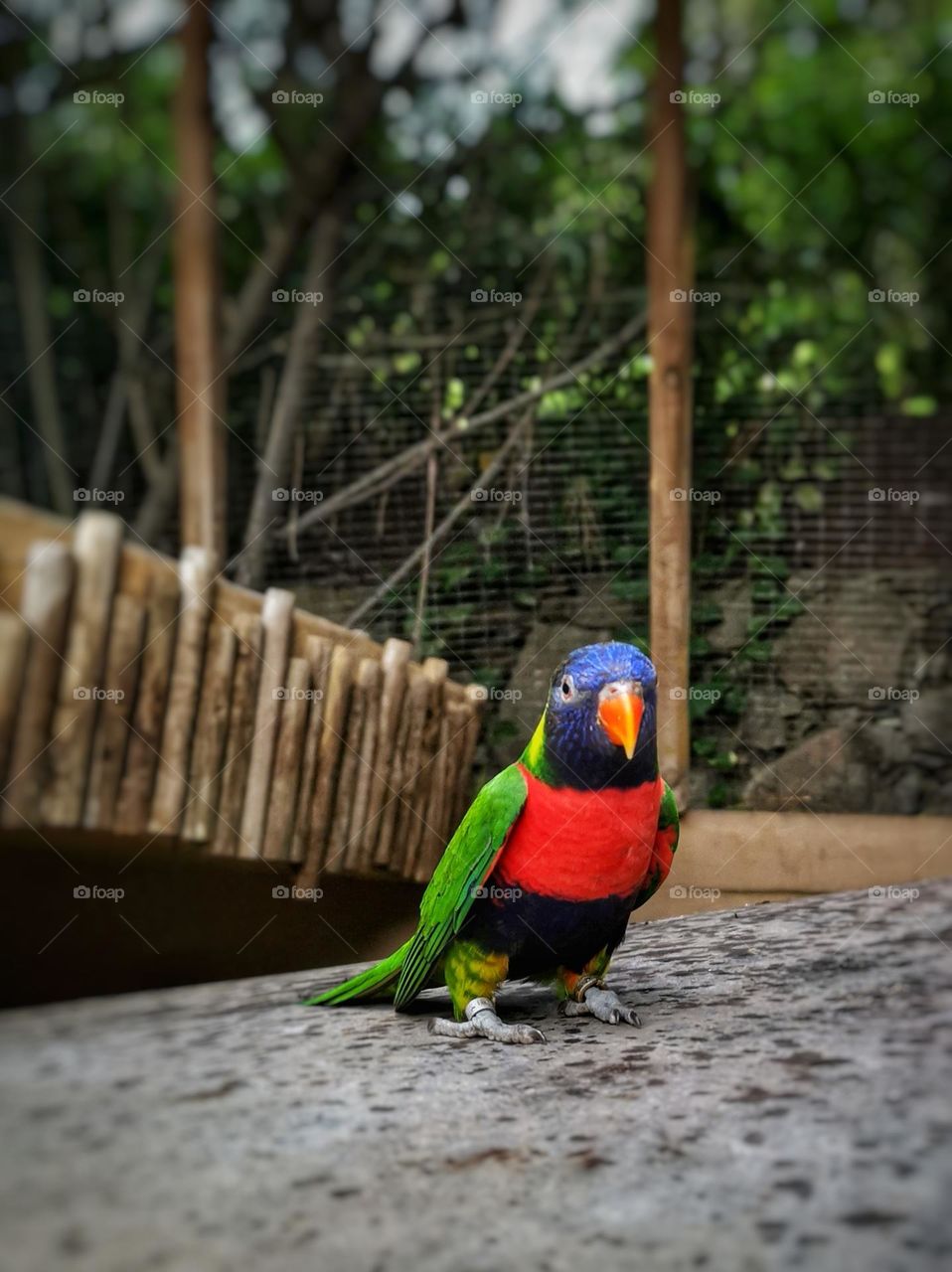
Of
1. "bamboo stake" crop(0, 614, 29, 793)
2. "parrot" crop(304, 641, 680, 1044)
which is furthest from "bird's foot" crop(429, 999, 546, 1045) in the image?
"bamboo stake" crop(0, 614, 29, 793)

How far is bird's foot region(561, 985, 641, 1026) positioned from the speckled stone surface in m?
0.08

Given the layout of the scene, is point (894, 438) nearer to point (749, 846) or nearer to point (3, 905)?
point (749, 846)

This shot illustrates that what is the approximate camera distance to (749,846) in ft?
9.51

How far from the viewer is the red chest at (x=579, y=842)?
6.45 feet

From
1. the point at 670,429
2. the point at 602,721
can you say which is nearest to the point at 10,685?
the point at 602,721

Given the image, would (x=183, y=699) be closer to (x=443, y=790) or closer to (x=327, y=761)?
(x=327, y=761)

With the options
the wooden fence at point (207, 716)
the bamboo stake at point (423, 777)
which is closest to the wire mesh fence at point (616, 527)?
the bamboo stake at point (423, 777)

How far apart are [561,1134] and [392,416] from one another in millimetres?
2147

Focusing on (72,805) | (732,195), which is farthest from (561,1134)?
(732,195)

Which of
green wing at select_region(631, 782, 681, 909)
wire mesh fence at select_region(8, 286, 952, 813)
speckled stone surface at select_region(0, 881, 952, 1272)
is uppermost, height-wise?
wire mesh fence at select_region(8, 286, 952, 813)

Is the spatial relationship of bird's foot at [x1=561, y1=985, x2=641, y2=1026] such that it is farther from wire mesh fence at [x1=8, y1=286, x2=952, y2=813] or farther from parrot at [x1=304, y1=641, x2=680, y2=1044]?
wire mesh fence at [x1=8, y1=286, x2=952, y2=813]

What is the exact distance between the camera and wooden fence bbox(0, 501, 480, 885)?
62.6 inches

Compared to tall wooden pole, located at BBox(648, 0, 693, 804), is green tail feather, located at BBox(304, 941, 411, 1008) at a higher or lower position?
lower

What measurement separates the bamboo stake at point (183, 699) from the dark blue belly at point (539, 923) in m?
0.63
